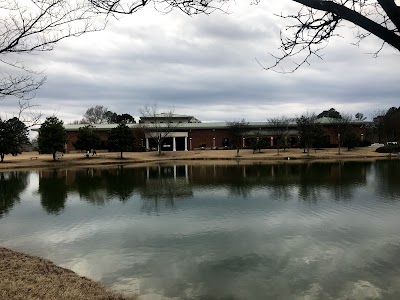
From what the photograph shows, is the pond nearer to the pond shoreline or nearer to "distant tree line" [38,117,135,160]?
the pond shoreline

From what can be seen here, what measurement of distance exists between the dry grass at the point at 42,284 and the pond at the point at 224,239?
645mm

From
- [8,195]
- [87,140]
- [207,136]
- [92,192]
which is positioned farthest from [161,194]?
[207,136]

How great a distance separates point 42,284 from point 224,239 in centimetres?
512

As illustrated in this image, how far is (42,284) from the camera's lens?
20.1ft

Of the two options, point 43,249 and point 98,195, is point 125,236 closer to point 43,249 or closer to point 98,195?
point 43,249

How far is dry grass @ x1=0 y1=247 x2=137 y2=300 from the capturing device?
18.5ft

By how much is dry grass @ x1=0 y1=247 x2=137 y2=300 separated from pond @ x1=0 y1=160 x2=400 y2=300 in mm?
645

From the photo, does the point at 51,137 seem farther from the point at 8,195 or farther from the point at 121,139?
the point at 8,195

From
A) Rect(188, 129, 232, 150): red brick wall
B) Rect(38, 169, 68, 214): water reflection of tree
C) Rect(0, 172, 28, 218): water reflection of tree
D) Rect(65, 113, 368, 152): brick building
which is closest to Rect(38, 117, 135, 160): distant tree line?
Rect(65, 113, 368, 152): brick building

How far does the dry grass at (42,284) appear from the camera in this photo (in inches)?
222

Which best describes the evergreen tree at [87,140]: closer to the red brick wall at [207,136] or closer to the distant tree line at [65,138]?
the distant tree line at [65,138]

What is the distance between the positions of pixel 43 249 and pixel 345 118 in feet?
185

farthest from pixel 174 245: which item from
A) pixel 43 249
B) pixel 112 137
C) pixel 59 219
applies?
pixel 112 137

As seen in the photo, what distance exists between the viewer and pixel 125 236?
10664 mm
